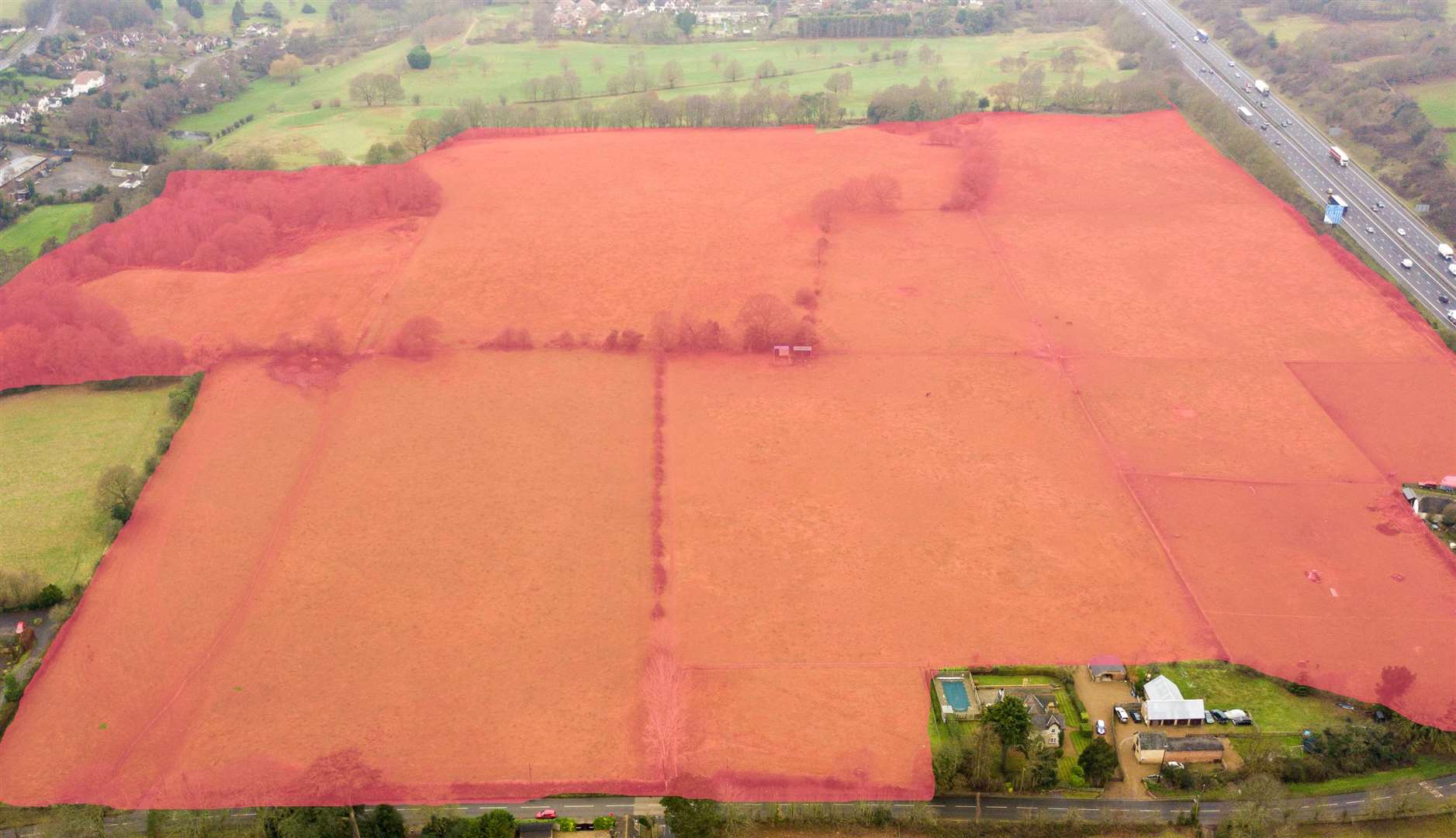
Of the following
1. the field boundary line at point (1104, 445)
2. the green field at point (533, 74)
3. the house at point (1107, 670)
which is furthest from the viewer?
the green field at point (533, 74)

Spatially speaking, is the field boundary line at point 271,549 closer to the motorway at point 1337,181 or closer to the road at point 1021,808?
the road at point 1021,808

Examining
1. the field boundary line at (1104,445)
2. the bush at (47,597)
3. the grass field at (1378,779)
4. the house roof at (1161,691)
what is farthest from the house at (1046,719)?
the bush at (47,597)

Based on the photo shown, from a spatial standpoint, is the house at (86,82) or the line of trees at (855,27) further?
the line of trees at (855,27)

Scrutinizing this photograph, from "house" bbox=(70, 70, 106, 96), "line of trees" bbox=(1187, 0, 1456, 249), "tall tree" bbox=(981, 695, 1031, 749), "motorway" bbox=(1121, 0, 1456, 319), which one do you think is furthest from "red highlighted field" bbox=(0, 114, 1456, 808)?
"house" bbox=(70, 70, 106, 96)

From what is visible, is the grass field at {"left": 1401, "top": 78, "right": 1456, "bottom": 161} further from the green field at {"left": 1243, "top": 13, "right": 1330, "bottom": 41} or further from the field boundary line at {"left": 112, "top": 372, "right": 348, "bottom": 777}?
the field boundary line at {"left": 112, "top": 372, "right": 348, "bottom": 777}

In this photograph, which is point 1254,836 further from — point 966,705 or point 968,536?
point 968,536

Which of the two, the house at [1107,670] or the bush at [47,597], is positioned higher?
the house at [1107,670]
